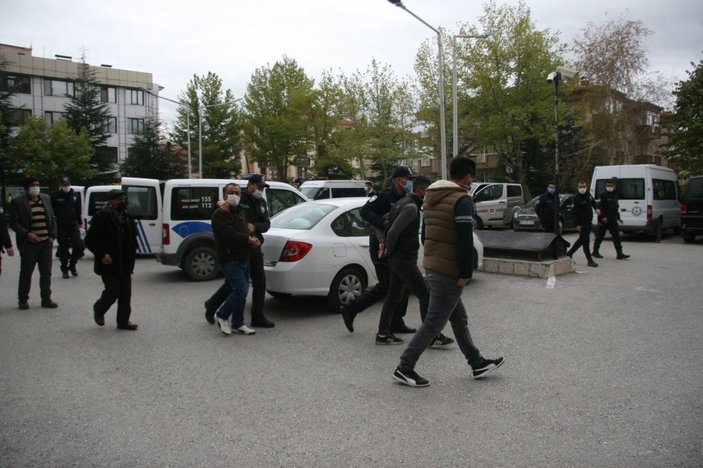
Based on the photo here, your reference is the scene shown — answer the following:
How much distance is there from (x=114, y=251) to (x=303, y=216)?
259cm

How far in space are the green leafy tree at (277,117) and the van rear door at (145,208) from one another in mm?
28046

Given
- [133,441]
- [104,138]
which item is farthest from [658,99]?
[104,138]

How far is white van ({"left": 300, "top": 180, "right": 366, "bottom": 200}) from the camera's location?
73.3ft

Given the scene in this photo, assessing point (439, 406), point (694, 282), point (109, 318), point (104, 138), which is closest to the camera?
point (439, 406)

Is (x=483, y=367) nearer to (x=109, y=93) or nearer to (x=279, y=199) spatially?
(x=279, y=199)

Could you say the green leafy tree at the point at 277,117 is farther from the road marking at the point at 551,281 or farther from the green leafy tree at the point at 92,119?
the road marking at the point at 551,281

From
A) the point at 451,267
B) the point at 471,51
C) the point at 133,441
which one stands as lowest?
the point at 133,441

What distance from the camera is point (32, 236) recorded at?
804cm

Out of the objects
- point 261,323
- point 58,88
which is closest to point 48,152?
point 58,88

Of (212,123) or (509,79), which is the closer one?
(509,79)

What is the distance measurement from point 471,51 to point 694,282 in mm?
25672

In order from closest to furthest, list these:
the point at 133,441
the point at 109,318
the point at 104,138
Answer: the point at 133,441
the point at 109,318
the point at 104,138

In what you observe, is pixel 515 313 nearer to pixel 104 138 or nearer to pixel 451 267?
pixel 451 267

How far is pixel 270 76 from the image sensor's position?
4166cm
